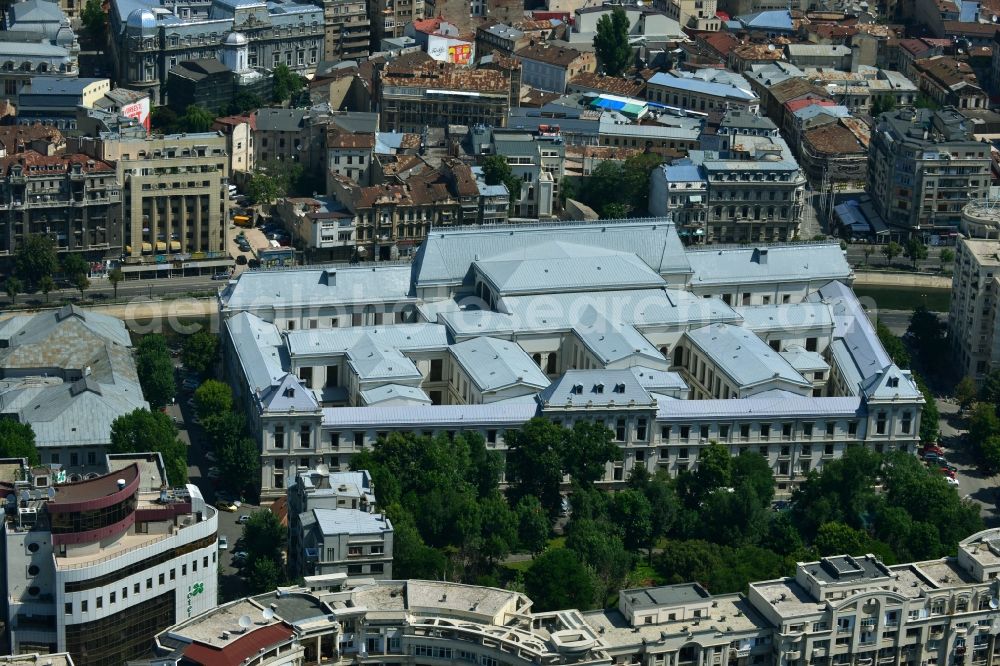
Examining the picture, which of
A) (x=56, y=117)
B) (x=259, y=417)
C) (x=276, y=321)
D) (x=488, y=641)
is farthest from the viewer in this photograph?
(x=56, y=117)

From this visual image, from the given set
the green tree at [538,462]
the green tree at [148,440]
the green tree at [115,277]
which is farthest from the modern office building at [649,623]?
the green tree at [115,277]

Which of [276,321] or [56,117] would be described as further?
[56,117]

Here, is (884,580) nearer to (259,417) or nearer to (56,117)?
(259,417)

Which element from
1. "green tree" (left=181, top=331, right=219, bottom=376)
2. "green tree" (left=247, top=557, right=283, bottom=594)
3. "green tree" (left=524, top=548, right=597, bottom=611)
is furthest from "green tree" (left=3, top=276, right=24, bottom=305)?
"green tree" (left=524, top=548, right=597, bottom=611)

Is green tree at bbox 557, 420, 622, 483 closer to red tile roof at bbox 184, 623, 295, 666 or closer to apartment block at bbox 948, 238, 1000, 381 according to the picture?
apartment block at bbox 948, 238, 1000, 381

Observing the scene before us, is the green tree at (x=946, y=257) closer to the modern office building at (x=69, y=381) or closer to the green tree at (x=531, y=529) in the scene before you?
the green tree at (x=531, y=529)

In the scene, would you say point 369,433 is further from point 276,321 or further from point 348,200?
point 348,200

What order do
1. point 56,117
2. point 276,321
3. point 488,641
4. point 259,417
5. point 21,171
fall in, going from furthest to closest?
point 56,117, point 21,171, point 276,321, point 259,417, point 488,641

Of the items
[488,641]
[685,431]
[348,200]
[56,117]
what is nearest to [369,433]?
[685,431]
